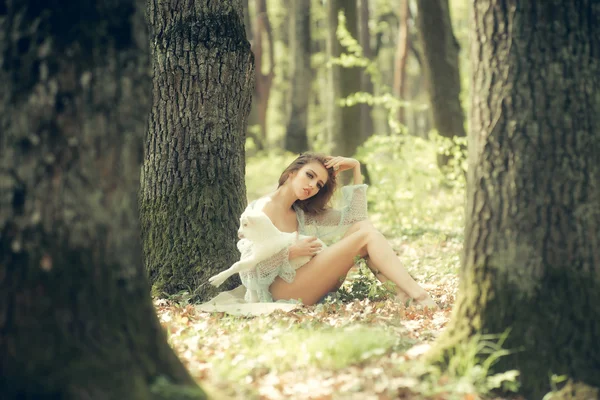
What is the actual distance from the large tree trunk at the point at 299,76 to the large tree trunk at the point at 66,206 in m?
14.6

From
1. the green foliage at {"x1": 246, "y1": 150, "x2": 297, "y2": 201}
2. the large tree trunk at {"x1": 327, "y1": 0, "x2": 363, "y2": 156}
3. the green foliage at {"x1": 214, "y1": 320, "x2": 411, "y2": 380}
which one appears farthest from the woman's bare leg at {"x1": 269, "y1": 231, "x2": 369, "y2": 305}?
the green foliage at {"x1": 246, "y1": 150, "x2": 297, "y2": 201}

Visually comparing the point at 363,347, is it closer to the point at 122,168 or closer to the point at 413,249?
the point at 122,168

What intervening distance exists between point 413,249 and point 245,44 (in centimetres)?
399

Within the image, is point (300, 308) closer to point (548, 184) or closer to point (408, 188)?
point (548, 184)

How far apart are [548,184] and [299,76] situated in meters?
14.7

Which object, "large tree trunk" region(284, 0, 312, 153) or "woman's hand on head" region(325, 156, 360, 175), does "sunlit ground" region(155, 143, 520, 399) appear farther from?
"large tree trunk" region(284, 0, 312, 153)

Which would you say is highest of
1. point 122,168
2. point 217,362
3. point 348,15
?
point 348,15

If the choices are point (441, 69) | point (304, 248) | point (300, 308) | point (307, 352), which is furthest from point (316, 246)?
point (441, 69)

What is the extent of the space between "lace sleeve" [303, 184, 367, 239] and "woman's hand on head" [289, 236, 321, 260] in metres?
0.56

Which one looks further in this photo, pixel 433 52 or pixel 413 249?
pixel 433 52

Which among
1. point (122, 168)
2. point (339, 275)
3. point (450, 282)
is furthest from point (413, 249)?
point (122, 168)

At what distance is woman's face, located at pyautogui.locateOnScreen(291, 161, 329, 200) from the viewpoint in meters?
5.95

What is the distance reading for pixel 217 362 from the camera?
11.6 feet

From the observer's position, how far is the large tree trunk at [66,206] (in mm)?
2393
